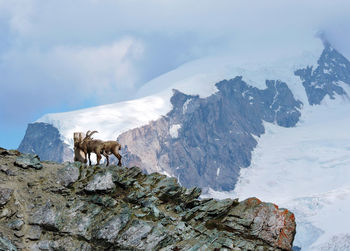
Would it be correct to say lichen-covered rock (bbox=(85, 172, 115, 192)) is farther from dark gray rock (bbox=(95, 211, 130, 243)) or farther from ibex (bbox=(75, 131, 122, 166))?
ibex (bbox=(75, 131, 122, 166))

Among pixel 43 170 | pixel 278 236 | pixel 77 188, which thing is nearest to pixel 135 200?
pixel 77 188

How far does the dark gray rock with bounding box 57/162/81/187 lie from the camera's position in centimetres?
4175

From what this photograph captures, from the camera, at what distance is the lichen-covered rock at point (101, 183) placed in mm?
41031

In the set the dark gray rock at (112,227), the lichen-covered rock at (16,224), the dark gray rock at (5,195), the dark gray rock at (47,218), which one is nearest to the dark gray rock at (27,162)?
the dark gray rock at (5,195)

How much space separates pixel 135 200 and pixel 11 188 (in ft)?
31.7

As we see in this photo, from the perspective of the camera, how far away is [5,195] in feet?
125

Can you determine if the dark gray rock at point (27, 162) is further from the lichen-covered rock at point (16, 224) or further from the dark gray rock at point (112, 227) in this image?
the dark gray rock at point (112, 227)

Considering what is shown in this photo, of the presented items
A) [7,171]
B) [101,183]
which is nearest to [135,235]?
[101,183]

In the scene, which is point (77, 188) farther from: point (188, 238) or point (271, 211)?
point (271, 211)

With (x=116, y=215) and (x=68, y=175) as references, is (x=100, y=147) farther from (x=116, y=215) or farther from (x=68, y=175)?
(x=116, y=215)

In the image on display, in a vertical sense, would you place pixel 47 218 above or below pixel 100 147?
below

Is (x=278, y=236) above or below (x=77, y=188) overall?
below

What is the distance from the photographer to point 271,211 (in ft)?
123

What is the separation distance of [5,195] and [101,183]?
7520 millimetres
